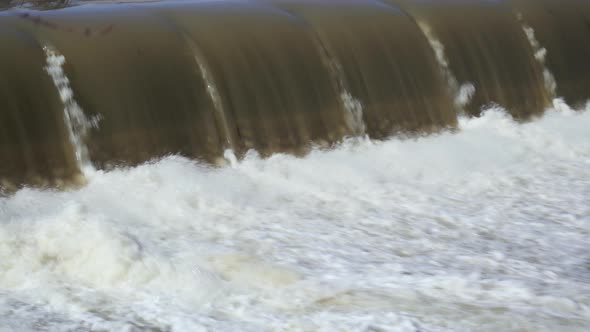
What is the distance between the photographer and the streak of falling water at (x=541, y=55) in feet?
25.2

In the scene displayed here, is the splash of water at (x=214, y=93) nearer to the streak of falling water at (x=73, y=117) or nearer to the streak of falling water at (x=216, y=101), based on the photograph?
the streak of falling water at (x=216, y=101)

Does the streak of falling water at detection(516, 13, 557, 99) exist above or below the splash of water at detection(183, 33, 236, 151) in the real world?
below

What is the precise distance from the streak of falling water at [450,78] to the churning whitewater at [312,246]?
0.77 metres

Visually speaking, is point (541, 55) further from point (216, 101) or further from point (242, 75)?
point (216, 101)

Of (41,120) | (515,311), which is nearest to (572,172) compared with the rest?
(515,311)

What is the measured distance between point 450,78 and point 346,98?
1.05m

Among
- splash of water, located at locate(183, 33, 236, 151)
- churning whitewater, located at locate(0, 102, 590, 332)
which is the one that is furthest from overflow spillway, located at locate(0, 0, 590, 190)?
churning whitewater, located at locate(0, 102, 590, 332)

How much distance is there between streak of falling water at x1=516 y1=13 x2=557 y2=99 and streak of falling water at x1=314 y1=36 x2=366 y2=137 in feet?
6.72

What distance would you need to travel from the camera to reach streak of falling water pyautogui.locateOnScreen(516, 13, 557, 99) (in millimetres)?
7688

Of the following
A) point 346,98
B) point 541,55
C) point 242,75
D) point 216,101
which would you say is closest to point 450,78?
point 346,98

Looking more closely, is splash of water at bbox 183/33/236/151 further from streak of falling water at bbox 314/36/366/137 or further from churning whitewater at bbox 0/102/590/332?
streak of falling water at bbox 314/36/366/137

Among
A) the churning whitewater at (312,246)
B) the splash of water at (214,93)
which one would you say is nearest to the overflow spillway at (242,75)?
the splash of water at (214,93)

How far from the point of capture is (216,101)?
19.2ft

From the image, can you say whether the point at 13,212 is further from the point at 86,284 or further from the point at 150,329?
the point at 150,329
